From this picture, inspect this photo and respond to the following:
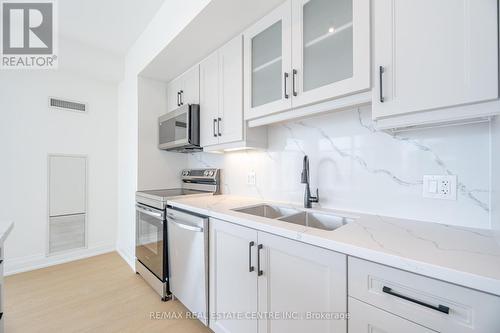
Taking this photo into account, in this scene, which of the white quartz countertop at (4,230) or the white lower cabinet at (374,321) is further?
the white quartz countertop at (4,230)

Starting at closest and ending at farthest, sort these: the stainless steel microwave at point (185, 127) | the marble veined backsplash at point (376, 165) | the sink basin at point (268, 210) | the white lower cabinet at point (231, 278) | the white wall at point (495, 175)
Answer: the white wall at point (495, 175), the marble veined backsplash at point (376, 165), the white lower cabinet at point (231, 278), the sink basin at point (268, 210), the stainless steel microwave at point (185, 127)

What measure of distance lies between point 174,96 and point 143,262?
6.19ft

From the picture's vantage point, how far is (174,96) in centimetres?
267

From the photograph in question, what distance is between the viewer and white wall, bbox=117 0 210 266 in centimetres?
183

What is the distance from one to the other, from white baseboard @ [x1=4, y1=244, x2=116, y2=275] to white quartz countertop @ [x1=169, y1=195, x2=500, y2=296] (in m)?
2.92

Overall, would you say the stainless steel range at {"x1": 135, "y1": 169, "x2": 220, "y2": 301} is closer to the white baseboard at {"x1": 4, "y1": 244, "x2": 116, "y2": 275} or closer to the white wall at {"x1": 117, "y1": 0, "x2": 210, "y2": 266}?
the white wall at {"x1": 117, "y1": 0, "x2": 210, "y2": 266}

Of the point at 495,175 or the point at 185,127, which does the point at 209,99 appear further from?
the point at 495,175

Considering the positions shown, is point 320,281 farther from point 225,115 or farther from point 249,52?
point 249,52

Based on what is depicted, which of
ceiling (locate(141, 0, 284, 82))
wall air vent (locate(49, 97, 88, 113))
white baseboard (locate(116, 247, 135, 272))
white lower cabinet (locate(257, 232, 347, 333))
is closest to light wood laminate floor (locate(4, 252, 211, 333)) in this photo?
white baseboard (locate(116, 247, 135, 272))

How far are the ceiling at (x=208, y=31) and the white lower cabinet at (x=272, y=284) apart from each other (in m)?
1.42

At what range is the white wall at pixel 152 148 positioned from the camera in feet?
8.44

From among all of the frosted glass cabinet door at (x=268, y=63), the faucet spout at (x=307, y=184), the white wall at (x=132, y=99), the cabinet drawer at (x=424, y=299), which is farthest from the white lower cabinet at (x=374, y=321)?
the white wall at (x=132, y=99)

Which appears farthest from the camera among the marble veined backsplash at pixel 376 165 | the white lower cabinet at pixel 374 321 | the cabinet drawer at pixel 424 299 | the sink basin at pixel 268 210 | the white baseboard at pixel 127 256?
the white baseboard at pixel 127 256

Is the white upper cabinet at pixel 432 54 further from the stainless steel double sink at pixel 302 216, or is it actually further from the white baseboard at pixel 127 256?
the white baseboard at pixel 127 256
